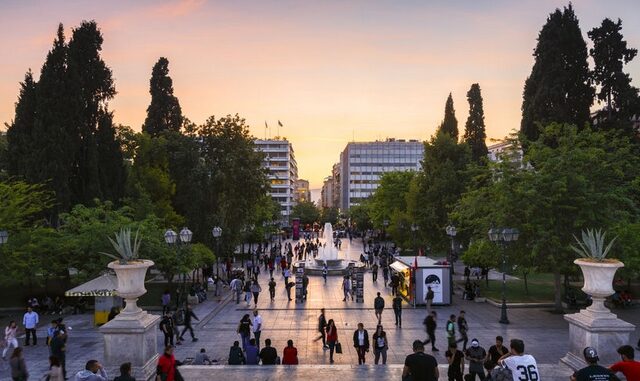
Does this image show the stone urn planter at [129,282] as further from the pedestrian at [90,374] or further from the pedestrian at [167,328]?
the pedestrian at [167,328]

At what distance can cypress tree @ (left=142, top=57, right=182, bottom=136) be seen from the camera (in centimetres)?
5453

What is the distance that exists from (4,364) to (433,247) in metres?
33.3

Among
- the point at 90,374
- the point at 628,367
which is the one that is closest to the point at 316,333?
the point at 90,374

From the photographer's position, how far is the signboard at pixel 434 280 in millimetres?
28672

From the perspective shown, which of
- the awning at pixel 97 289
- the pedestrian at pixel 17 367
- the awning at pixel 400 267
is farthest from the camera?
the awning at pixel 400 267

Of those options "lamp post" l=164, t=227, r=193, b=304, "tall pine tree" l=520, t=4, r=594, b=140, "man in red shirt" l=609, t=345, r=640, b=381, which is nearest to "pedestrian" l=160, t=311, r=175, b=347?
"lamp post" l=164, t=227, r=193, b=304

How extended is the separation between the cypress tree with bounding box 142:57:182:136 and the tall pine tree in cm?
3551

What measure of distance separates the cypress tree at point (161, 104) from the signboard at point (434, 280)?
116 feet

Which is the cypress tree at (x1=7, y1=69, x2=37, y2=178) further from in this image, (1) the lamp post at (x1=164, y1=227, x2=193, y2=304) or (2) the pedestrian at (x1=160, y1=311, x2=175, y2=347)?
(2) the pedestrian at (x1=160, y1=311, x2=175, y2=347)

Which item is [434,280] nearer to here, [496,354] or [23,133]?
[496,354]

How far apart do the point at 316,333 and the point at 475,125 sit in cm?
4310

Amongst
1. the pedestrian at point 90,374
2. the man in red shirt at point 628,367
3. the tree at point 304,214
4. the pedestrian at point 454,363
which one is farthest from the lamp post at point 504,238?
the tree at point 304,214

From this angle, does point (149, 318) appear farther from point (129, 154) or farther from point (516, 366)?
point (129, 154)

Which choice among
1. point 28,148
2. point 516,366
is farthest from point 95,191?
point 516,366
